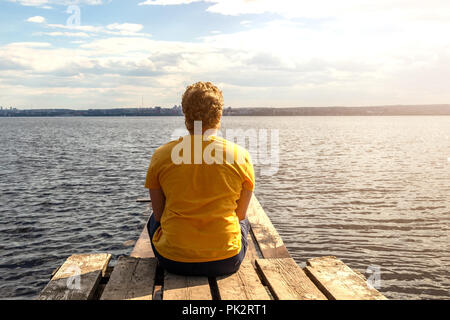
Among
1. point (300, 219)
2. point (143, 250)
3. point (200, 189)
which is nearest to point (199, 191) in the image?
point (200, 189)

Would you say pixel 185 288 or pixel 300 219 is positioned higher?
pixel 185 288

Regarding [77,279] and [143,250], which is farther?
[143,250]

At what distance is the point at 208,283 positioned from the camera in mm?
3908

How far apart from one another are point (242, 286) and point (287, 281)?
0.44m

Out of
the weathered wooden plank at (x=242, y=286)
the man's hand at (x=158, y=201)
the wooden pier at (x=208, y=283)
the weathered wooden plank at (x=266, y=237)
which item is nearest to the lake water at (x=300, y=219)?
the weathered wooden plank at (x=266, y=237)

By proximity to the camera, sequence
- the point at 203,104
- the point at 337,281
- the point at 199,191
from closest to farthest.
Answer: the point at 203,104
the point at 199,191
the point at 337,281

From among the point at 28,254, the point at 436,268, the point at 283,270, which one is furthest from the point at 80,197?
the point at 283,270

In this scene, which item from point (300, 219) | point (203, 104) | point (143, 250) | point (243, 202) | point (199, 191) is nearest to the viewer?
point (203, 104)

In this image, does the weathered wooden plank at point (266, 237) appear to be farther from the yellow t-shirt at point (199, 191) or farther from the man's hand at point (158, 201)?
the man's hand at point (158, 201)

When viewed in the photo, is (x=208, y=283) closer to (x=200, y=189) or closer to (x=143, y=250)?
(x=200, y=189)

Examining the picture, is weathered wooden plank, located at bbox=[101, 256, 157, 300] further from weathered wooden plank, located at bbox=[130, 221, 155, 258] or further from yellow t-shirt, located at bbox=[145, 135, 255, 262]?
weathered wooden plank, located at bbox=[130, 221, 155, 258]

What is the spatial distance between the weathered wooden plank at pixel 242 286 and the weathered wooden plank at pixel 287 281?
96mm

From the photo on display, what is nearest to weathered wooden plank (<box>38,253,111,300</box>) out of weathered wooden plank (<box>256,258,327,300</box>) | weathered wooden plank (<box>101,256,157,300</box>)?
weathered wooden plank (<box>101,256,157,300</box>)
